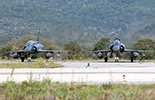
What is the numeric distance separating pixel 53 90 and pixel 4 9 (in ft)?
333

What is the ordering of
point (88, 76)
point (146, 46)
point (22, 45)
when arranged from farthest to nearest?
point (22, 45) → point (146, 46) → point (88, 76)

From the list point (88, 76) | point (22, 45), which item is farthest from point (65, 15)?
point (88, 76)

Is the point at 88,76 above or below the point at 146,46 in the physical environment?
below

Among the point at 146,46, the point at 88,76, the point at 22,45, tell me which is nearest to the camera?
the point at 88,76

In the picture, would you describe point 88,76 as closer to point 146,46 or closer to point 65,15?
point 146,46

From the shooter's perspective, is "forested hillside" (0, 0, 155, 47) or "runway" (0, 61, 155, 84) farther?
"forested hillside" (0, 0, 155, 47)

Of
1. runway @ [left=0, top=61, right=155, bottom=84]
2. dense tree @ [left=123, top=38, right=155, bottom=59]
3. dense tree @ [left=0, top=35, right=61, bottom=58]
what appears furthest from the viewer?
dense tree @ [left=123, top=38, right=155, bottom=59]

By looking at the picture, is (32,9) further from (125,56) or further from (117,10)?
(125,56)

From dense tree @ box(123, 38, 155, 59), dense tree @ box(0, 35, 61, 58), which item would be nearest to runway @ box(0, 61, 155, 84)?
dense tree @ box(0, 35, 61, 58)

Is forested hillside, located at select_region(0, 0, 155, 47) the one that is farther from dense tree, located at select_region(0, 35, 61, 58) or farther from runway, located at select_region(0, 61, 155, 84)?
runway, located at select_region(0, 61, 155, 84)

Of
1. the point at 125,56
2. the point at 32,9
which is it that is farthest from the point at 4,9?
the point at 125,56

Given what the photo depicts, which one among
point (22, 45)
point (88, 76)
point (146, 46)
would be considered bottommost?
point (88, 76)

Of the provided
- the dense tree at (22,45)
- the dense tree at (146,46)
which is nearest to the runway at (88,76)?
the dense tree at (22,45)

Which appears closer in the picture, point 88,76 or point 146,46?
point 88,76
